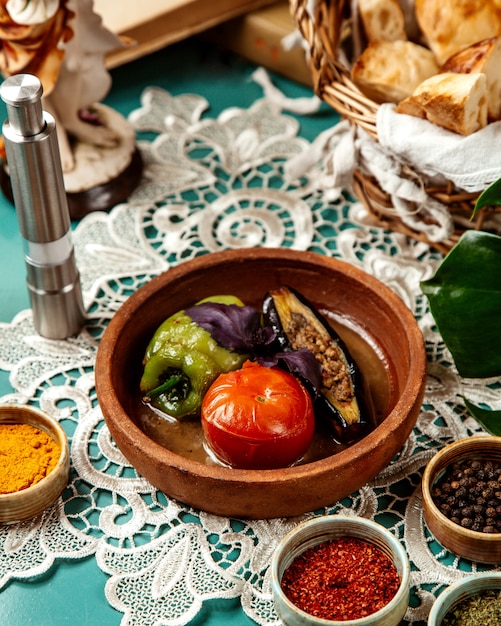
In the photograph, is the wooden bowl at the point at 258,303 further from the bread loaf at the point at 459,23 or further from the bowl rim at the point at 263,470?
the bread loaf at the point at 459,23

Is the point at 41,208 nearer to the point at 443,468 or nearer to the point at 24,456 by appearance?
the point at 24,456

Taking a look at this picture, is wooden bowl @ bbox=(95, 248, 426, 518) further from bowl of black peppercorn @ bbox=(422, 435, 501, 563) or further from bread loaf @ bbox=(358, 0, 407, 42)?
bread loaf @ bbox=(358, 0, 407, 42)

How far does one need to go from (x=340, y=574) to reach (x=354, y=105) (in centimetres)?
59

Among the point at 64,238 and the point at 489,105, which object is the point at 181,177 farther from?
the point at 489,105

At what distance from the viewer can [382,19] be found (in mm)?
1244

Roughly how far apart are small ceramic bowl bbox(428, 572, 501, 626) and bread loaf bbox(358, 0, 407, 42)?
0.73m

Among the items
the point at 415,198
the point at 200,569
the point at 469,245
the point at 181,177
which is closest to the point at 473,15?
the point at 415,198

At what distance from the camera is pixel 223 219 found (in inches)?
54.3

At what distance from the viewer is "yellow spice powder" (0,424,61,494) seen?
951 millimetres

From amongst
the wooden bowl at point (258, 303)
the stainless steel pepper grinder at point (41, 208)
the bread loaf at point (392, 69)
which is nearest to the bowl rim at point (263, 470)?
the wooden bowl at point (258, 303)

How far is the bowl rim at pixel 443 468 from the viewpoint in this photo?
89cm

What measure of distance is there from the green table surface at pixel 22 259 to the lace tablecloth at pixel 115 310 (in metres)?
0.01

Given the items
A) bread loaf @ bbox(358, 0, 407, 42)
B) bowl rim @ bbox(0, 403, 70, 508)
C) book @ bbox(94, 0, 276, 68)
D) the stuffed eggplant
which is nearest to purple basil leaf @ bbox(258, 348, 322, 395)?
the stuffed eggplant

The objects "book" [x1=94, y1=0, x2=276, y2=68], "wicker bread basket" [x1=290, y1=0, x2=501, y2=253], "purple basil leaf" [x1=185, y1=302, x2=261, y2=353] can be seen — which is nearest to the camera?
"purple basil leaf" [x1=185, y1=302, x2=261, y2=353]
